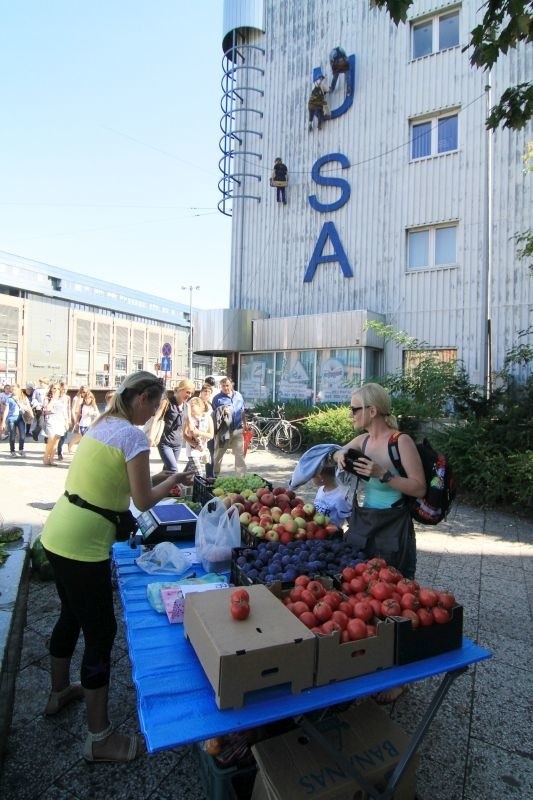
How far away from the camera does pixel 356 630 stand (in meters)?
1.89

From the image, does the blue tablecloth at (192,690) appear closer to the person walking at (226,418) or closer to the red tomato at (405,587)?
the red tomato at (405,587)

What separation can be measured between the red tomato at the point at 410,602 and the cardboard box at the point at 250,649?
0.49m

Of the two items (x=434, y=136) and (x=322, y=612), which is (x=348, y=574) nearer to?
(x=322, y=612)

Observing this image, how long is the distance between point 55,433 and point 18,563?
6.77 meters

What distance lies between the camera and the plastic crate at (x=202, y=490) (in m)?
4.23

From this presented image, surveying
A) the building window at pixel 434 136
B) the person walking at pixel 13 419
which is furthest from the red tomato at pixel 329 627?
the building window at pixel 434 136

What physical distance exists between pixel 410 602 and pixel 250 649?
0.77 m

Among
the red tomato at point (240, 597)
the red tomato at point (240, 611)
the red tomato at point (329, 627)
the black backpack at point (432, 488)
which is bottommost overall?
the red tomato at point (329, 627)

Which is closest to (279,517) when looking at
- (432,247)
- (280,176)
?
(432,247)

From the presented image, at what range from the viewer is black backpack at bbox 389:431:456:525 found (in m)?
2.91

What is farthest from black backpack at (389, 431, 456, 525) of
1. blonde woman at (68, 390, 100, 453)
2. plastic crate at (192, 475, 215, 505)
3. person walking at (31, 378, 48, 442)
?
person walking at (31, 378, 48, 442)

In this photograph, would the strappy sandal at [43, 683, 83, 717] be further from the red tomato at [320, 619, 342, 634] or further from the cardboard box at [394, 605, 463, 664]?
the cardboard box at [394, 605, 463, 664]

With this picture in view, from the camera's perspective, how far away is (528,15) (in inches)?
134

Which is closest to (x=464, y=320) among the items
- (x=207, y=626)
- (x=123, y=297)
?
(x=207, y=626)
